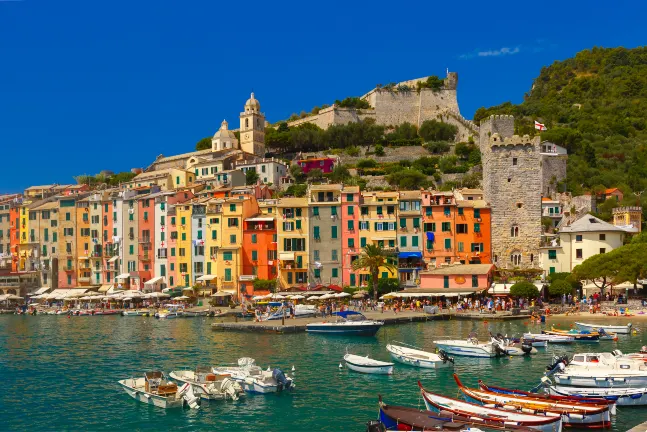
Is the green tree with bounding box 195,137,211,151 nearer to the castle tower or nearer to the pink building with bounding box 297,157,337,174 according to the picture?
the castle tower

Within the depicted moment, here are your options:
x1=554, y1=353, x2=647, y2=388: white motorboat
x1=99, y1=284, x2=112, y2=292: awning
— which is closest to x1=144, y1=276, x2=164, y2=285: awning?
x1=99, y1=284, x2=112, y2=292: awning

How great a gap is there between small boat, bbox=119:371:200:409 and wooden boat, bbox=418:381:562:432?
924 cm

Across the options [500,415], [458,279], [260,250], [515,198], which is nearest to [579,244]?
[515,198]

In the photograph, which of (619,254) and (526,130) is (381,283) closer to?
(619,254)

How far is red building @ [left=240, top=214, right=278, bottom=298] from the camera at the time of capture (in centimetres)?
7194

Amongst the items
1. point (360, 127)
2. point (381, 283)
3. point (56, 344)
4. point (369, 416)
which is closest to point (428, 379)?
point (369, 416)

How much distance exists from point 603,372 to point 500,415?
795 centimetres

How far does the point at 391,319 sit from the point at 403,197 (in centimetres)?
1734

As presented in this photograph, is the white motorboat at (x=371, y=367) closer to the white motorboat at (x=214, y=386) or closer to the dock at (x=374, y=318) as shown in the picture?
the white motorboat at (x=214, y=386)

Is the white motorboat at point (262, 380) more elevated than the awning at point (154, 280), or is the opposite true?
the awning at point (154, 280)

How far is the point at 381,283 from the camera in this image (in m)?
65.6

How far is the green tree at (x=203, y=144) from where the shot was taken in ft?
411

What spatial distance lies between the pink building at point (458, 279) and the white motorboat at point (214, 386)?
111 ft

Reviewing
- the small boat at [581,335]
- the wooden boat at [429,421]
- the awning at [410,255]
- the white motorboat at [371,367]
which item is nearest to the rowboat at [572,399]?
the wooden boat at [429,421]
